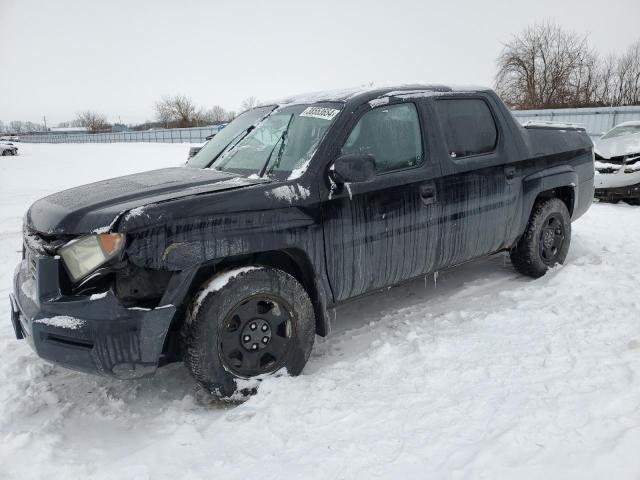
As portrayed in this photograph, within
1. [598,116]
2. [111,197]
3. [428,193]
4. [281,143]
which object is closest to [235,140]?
[281,143]

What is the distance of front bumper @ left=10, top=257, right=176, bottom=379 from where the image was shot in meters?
2.54

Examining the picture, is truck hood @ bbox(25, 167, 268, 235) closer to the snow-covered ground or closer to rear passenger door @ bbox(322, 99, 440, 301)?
rear passenger door @ bbox(322, 99, 440, 301)

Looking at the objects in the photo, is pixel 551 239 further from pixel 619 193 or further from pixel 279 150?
pixel 619 193

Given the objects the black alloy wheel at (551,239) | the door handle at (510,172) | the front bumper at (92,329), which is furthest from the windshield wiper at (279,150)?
the black alloy wheel at (551,239)

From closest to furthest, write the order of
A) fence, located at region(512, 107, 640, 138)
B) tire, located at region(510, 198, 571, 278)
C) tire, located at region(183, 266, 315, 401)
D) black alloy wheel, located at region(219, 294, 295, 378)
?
tire, located at region(183, 266, 315, 401) < black alloy wheel, located at region(219, 294, 295, 378) < tire, located at region(510, 198, 571, 278) < fence, located at region(512, 107, 640, 138)

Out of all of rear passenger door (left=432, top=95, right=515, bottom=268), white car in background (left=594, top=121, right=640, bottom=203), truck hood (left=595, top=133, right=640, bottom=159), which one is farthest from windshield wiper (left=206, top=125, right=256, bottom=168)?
truck hood (left=595, top=133, right=640, bottom=159)

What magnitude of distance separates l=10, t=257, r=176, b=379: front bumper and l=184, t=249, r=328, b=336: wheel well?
0.34 m

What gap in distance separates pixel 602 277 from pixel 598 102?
1339 inches

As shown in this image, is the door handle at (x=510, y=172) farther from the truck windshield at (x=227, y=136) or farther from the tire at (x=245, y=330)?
the tire at (x=245, y=330)

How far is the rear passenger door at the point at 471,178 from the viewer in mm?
3779

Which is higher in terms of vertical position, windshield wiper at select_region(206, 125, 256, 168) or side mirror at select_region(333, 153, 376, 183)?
windshield wiper at select_region(206, 125, 256, 168)

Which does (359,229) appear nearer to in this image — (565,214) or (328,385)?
(328,385)

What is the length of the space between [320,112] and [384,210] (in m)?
0.80

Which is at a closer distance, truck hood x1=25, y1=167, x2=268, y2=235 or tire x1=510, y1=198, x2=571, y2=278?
truck hood x1=25, y1=167, x2=268, y2=235
